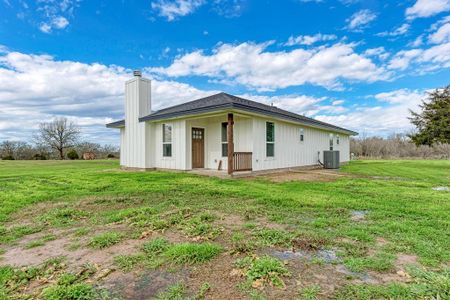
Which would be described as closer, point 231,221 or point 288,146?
point 231,221

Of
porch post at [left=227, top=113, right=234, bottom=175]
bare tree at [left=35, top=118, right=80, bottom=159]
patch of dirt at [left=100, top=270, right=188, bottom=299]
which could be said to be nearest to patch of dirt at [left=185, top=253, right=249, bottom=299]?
patch of dirt at [left=100, top=270, right=188, bottom=299]

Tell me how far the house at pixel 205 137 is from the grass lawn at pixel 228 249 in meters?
5.27

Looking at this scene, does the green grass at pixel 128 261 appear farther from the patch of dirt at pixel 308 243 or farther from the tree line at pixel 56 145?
the tree line at pixel 56 145

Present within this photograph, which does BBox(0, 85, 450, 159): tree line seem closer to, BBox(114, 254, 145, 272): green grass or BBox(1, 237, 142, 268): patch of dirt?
BBox(1, 237, 142, 268): patch of dirt

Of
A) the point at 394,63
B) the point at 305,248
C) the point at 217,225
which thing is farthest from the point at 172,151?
the point at 394,63

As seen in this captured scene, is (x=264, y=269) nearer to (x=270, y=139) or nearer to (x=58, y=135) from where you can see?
(x=270, y=139)

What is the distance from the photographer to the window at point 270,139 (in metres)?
11.4

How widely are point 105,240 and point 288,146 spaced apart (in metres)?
10.8

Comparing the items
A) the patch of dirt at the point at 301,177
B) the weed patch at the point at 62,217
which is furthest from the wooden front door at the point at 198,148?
the weed patch at the point at 62,217

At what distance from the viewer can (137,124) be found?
12.5 metres

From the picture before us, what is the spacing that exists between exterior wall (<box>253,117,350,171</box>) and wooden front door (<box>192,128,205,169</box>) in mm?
2785

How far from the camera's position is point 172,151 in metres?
11.5

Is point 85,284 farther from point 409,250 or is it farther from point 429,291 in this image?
point 409,250

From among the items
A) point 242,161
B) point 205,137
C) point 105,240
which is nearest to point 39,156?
point 205,137
